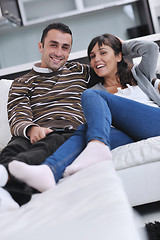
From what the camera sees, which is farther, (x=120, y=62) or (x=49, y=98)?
(x=120, y=62)

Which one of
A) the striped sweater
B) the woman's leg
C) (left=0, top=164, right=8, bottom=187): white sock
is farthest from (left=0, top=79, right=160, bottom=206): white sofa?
(left=0, top=164, right=8, bottom=187): white sock

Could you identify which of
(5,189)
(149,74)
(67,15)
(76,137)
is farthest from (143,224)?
(67,15)

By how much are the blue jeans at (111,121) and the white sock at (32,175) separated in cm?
20

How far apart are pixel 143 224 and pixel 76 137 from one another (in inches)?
15.8

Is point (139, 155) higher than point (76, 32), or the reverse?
point (76, 32)

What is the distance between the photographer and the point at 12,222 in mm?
627

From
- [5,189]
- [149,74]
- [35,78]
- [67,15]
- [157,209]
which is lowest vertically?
[157,209]

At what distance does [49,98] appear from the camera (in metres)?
1.69

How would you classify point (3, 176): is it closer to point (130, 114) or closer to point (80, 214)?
point (80, 214)

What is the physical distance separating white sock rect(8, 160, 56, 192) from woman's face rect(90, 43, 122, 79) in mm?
1023

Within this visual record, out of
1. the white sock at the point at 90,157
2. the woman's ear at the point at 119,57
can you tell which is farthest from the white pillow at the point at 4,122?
the white sock at the point at 90,157

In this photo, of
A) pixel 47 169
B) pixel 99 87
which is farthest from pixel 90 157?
pixel 99 87

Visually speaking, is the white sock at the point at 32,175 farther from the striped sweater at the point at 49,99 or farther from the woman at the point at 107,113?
the striped sweater at the point at 49,99

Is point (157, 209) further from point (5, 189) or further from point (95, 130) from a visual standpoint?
point (5, 189)
